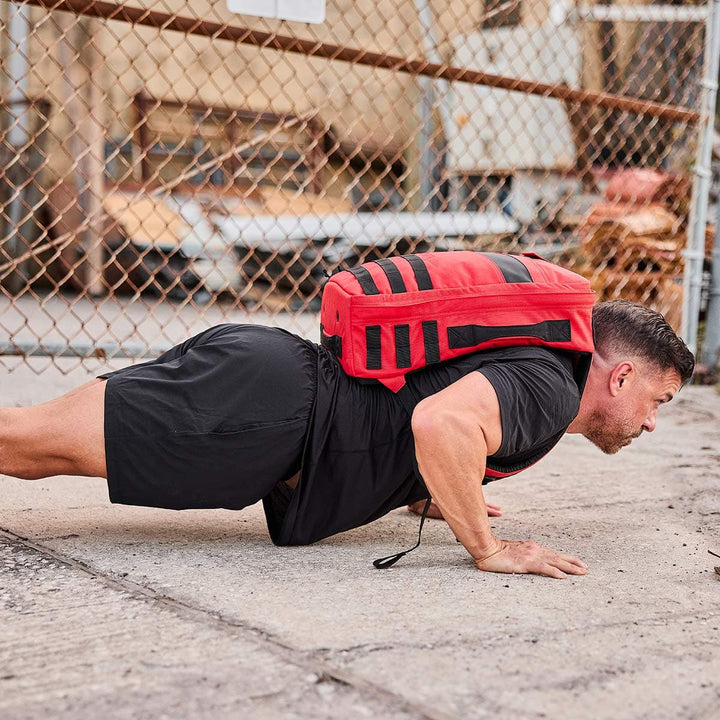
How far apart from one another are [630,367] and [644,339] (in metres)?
0.08

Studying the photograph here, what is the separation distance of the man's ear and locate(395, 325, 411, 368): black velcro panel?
0.52 m

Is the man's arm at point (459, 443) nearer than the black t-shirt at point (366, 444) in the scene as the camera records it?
Yes

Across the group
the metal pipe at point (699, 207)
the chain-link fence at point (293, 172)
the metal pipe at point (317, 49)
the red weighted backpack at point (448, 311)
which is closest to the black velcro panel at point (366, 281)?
the red weighted backpack at point (448, 311)

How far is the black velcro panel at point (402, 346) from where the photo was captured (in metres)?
2.23

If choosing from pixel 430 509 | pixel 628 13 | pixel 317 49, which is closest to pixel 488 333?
pixel 430 509

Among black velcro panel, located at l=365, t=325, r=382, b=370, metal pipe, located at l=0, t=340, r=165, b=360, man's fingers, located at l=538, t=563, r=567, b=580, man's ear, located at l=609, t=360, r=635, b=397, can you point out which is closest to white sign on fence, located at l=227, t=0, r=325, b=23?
metal pipe, located at l=0, t=340, r=165, b=360

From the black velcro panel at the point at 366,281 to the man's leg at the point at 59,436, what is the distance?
0.64m

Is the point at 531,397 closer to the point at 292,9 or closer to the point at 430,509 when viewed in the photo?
the point at 430,509

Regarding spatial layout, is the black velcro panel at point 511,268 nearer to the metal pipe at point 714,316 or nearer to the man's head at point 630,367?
the man's head at point 630,367

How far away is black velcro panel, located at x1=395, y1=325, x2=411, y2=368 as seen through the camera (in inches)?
87.7

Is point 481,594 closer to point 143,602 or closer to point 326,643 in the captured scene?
point 326,643

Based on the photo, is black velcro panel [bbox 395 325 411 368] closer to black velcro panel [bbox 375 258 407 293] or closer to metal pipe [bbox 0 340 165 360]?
black velcro panel [bbox 375 258 407 293]

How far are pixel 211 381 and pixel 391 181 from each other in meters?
8.81

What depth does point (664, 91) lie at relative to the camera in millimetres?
11430
